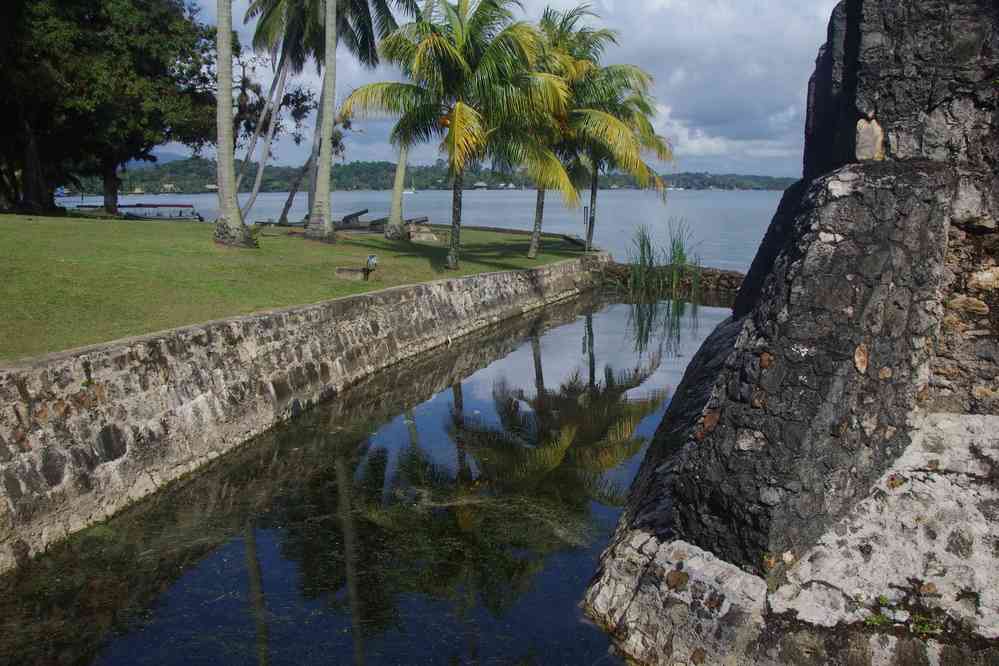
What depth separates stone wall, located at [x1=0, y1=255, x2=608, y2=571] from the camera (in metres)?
6.45

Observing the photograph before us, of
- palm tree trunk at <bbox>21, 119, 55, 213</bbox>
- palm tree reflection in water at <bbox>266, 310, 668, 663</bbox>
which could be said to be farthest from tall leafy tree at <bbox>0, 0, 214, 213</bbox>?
palm tree reflection in water at <bbox>266, 310, 668, 663</bbox>

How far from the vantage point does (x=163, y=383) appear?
8.38 meters

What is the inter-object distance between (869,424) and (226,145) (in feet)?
55.4

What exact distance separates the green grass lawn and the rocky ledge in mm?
6578

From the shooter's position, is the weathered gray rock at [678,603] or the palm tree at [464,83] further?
the palm tree at [464,83]

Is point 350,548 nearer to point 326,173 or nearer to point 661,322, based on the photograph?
point 661,322

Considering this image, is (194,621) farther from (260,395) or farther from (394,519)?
(260,395)

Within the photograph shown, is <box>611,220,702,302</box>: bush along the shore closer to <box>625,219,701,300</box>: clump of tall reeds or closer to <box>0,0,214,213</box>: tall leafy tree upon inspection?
<box>625,219,701,300</box>: clump of tall reeds

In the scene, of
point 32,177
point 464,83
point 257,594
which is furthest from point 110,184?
point 257,594

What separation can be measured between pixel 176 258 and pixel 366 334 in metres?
4.27

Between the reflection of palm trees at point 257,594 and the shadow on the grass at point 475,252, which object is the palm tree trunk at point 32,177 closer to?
the shadow on the grass at point 475,252

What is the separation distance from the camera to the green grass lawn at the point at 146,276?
932 centimetres

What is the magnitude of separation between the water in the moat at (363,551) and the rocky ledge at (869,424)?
3.80 feet

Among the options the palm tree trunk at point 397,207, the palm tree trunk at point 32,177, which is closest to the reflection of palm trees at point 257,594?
the palm tree trunk at point 397,207
